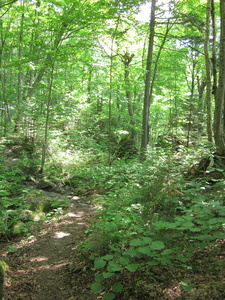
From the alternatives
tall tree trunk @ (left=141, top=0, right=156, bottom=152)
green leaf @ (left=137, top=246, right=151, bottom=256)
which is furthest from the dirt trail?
tall tree trunk @ (left=141, top=0, right=156, bottom=152)

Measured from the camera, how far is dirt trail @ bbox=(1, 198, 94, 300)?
9.39ft

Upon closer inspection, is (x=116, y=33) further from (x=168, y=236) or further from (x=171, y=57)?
(x=168, y=236)

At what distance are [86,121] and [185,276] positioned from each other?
1175cm

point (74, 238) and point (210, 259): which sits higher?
point (210, 259)

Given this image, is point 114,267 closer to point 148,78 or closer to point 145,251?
point 145,251

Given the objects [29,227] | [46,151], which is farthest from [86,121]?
[29,227]

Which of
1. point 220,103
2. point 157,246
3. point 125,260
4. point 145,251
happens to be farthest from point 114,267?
point 220,103

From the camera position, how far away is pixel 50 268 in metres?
3.52

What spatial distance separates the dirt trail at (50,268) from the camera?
2.86 m

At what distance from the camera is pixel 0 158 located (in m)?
8.53

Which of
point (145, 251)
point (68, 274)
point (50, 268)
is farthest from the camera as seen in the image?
point (50, 268)

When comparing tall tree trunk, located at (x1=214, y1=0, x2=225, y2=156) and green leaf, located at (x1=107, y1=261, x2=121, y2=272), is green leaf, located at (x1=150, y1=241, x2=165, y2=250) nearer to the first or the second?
green leaf, located at (x1=107, y1=261, x2=121, y2=272)

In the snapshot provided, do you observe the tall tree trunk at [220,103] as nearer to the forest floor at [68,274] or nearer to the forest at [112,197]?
the forest at [112,197]

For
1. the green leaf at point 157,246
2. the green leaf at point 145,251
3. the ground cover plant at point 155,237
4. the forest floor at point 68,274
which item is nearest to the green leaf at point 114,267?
the ground cover plant at point 155,237
